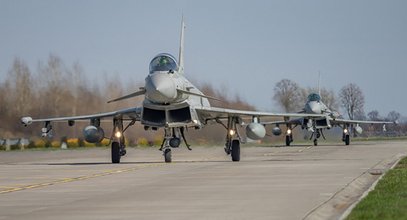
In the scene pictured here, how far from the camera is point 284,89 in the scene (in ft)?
269

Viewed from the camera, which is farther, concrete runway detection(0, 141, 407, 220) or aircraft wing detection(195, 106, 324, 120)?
aircraft wing detection(195, 106, 324, 120)

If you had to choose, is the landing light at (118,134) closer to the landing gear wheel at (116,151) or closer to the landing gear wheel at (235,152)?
the landing gear wheel at (116,151)

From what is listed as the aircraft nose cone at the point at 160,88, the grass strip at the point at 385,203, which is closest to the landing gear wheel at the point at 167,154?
the aircraft nose cone at the point at 160,88

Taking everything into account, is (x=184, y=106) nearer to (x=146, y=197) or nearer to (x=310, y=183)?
(x=310, y=183)

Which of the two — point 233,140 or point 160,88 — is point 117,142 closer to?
point 160,88

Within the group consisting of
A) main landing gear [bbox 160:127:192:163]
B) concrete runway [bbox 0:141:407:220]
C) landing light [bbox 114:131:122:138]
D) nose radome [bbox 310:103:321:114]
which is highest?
nose radome [bbox 310:103:321:114]

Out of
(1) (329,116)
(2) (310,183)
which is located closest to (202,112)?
(2) (310,183)

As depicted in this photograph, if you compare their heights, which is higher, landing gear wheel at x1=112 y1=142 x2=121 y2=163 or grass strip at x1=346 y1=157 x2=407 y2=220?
→ landing gear wheel at x1=112 y1=142 x2=121 y2=163

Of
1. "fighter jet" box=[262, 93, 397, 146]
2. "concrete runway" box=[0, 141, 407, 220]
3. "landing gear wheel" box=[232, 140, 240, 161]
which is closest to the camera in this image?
"concrete runway" box=[0, 141, 407, 220]

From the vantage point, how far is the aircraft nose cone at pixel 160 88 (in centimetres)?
2972

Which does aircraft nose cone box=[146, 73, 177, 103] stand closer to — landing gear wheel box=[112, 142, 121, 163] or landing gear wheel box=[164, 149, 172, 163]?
landing gear wheel box=[164, 149, 172, 163]

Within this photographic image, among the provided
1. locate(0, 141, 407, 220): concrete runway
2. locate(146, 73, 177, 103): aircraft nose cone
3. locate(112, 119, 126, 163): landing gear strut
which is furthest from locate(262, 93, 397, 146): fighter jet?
locate(0, 141, 407, 220): concrete runway

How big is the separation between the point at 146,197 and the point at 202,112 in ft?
56.1

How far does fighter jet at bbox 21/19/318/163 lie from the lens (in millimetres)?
30250
